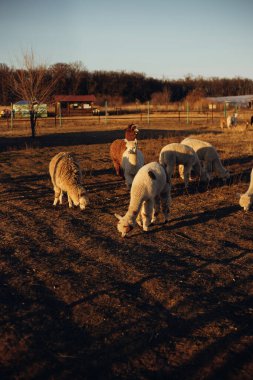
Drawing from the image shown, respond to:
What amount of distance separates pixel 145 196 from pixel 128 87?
213ft

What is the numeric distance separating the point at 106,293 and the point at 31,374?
1.68 m

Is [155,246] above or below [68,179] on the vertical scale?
below

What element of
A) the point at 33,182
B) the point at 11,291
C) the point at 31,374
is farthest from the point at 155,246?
the point at 33,182

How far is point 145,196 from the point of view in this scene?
7289mm

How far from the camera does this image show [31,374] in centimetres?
370

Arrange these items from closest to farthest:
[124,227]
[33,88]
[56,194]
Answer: [124,227] → [56,194] → [33,88]

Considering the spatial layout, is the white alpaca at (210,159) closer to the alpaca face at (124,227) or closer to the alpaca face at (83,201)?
the alpaca face at (83,201)

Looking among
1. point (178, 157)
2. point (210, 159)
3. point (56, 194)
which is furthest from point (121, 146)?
point (56, 194)

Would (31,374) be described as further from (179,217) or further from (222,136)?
(222,136)

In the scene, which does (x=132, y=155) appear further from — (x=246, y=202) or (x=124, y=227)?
(x=124, y=227)

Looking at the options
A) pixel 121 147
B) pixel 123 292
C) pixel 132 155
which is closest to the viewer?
pixel 123 292

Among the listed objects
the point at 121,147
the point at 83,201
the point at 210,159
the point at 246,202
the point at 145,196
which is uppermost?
the point at 121,147

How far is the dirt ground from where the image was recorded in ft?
12.7

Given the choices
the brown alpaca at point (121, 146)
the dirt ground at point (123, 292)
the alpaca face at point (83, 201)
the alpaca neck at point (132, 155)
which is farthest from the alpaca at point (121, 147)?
the alpaca face at point (83, 201)
